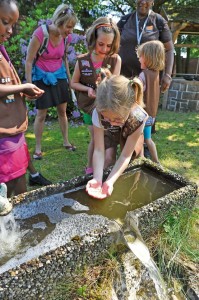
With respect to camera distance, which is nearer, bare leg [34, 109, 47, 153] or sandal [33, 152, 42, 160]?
bare leg [34, 109, 47, 153]

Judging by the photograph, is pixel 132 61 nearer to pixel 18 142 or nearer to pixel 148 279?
pixel 18 142

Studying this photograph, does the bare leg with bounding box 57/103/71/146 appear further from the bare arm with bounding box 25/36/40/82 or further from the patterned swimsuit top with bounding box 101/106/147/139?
the patterned swimsuit top with bounding box 101/106/147/139

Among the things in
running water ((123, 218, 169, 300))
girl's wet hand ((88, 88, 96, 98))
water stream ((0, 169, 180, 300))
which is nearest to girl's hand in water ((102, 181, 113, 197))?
water stream ((0, 169, 180, 300))

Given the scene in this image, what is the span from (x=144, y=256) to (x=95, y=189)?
0.61m

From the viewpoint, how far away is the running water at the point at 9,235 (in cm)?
181

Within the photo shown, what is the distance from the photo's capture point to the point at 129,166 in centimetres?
262

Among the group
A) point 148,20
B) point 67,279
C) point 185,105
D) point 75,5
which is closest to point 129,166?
point 67,279

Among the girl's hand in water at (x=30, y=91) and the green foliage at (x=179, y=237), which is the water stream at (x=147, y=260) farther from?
the girl's hand in water at (x=30, y=91)

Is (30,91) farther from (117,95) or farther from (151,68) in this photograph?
(151,68)

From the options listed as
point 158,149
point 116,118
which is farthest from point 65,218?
point 158,149

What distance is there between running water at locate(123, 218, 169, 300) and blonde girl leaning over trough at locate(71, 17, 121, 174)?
1.00m

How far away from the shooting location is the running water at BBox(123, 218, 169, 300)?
1.87 meters

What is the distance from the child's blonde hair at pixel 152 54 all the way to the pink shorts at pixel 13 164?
169 centimetres

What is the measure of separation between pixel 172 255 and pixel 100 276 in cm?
58
